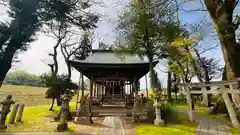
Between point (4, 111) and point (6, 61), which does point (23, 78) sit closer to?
point (6, 61)

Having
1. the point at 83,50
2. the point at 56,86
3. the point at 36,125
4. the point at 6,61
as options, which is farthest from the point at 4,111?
the point at 83,50

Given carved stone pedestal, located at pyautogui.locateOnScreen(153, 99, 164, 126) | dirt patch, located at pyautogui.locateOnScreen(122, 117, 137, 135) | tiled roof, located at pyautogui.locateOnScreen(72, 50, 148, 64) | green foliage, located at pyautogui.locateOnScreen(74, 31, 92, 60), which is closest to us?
dirt patch, located at pyautogui.locateOnScreen(122, 117, 137, 135)

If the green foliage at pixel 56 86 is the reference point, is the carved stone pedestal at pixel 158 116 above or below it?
below

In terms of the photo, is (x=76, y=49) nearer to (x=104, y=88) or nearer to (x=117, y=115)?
(x=104, y=88)

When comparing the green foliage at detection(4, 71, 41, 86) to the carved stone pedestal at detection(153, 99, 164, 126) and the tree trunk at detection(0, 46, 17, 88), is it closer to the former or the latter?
the tree trunk at detection(0, 46, 17, 88)

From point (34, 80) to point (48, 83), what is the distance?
46579 millimetres

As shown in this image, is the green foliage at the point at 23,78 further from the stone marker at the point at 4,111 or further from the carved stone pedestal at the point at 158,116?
the carved stone pedestal at the point at 158,116

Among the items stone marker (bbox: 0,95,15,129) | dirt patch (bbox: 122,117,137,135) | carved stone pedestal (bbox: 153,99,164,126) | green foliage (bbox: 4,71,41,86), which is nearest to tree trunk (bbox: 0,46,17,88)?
stone marker (bbox: 0,95,15,129)

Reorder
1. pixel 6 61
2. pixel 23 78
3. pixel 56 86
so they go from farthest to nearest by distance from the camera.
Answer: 1. pixel 23 78
2. pixel 56 86
3. pixel 6 61

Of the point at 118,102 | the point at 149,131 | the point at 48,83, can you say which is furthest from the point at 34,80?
the point at 149,131

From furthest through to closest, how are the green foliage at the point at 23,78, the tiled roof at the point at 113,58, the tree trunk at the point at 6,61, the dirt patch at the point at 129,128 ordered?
the green foliage at the point at 23,78 → the tiled roof at the point at 113,58 → the tree trunk at the point at 6,61 → the dirt patch at the point at 129,128

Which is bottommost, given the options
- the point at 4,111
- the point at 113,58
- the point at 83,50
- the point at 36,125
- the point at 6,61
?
the point at 36,125

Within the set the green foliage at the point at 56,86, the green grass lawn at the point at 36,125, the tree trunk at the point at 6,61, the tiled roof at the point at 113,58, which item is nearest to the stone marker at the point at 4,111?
the green grass lawn at the point at 36,125

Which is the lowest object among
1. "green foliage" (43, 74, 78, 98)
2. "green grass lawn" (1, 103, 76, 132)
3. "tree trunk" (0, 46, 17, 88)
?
"green grass lawn" (1, 103, 76, 132)
